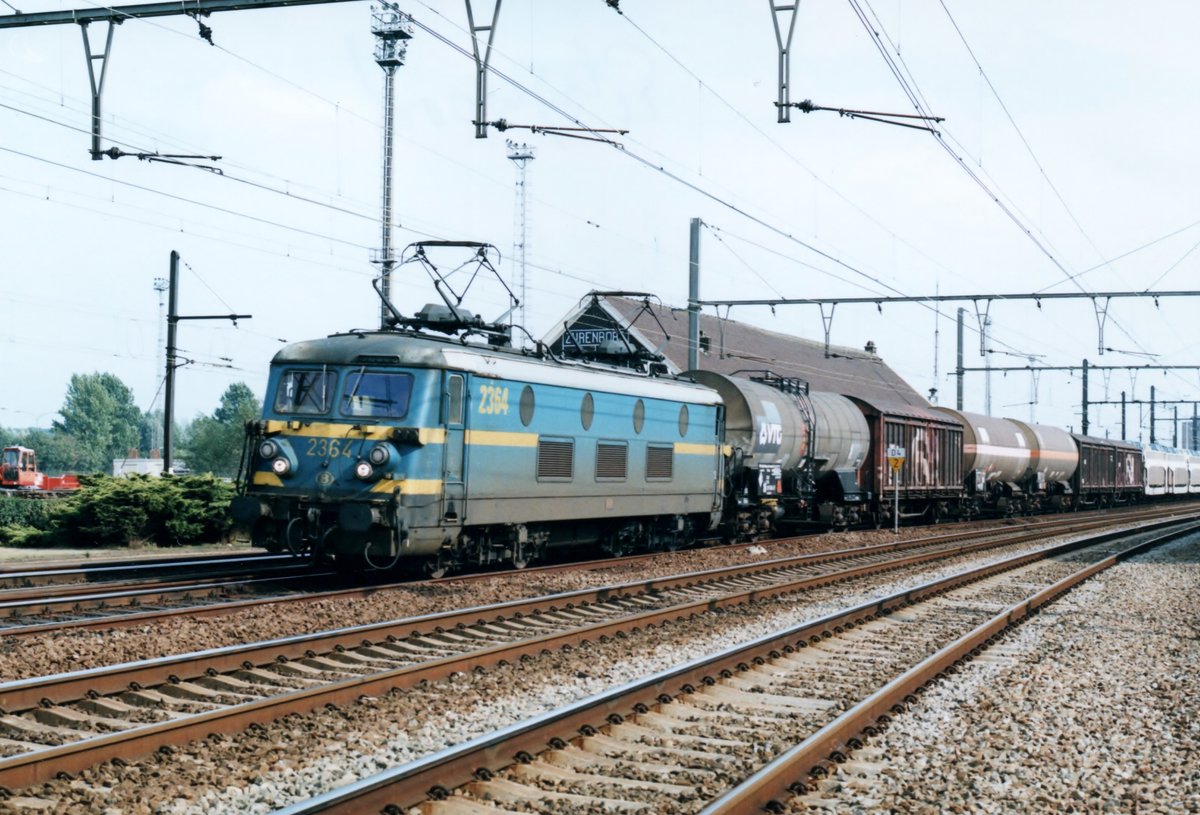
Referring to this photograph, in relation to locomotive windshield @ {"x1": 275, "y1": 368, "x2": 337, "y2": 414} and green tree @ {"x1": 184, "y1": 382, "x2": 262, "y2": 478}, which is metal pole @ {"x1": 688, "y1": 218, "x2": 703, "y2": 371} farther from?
green tree @ {"x1": 184, "y1": 382, "x2": 262, "y2": 478}

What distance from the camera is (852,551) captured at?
22.6 m

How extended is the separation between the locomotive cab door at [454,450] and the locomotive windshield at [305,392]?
1.50 meters

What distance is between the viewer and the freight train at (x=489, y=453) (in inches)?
558

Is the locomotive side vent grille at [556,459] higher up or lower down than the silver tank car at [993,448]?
lower down

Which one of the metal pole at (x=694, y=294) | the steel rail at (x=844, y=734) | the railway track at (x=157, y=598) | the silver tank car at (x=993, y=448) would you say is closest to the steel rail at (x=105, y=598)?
the railway track at (x=157, y=598)

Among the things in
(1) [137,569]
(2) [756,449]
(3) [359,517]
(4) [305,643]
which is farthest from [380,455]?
(2) [756,449]

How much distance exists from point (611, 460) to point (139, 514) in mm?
9631

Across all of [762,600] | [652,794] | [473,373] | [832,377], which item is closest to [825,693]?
[652,794]

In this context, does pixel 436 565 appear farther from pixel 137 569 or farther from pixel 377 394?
pixel 137 569

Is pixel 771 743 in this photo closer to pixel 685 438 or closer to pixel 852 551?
pixel 685 438

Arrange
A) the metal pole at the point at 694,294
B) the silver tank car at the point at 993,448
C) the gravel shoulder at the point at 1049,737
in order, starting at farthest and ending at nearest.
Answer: the silver tank car at the point at 993,448, the metal pole at the point at 694,294, the gravel shoulder at the point at 1049,737

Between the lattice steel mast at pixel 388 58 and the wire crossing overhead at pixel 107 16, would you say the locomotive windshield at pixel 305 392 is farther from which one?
the lattice steel mast at pixel 388 58

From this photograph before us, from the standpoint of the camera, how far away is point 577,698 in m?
8.86

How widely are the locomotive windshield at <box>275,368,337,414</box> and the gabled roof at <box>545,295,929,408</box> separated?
89.3 feet
